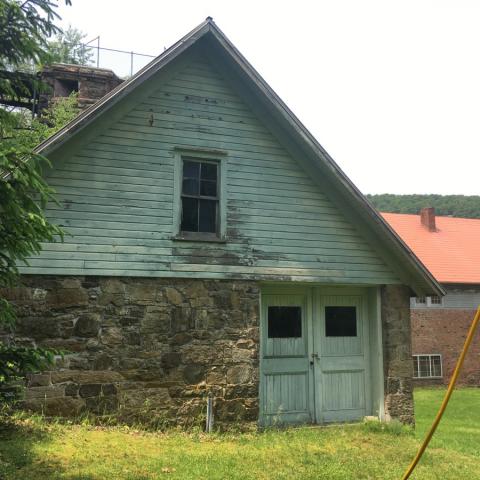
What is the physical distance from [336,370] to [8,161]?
24.4ft

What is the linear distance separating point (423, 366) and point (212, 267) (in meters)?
18.0

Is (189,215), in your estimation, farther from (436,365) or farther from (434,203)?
(434,203)

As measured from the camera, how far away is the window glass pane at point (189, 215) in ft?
30.4

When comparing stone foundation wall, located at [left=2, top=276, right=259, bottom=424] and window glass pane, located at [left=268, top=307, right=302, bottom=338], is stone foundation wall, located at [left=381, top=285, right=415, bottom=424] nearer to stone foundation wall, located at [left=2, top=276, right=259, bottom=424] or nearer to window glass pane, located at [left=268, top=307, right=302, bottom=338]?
window glass pane, located at [left=268, top=307, right=302, bottom=338]

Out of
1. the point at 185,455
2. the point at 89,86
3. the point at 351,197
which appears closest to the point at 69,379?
the point at 185,455

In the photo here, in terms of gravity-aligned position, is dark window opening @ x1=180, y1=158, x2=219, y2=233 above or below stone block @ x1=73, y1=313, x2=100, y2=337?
above

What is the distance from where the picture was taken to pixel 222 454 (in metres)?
7.40

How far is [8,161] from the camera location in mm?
4934

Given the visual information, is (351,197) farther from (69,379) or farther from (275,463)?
(69,379)

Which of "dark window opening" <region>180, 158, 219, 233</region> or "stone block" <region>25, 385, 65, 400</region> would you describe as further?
"dark window opening" <region>180, 158, 219, 233</region>

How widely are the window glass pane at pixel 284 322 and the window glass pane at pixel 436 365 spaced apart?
16.2 meters

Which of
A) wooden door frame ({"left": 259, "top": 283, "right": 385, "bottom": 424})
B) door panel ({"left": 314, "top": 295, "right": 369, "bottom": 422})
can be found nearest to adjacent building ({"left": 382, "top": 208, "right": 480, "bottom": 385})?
wooden door frame ({"left": 259, "top": 283, "right": 385, "bottom": 424})

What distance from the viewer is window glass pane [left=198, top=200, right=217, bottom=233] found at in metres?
9.41

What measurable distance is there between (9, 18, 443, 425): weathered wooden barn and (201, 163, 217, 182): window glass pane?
0.06ft
